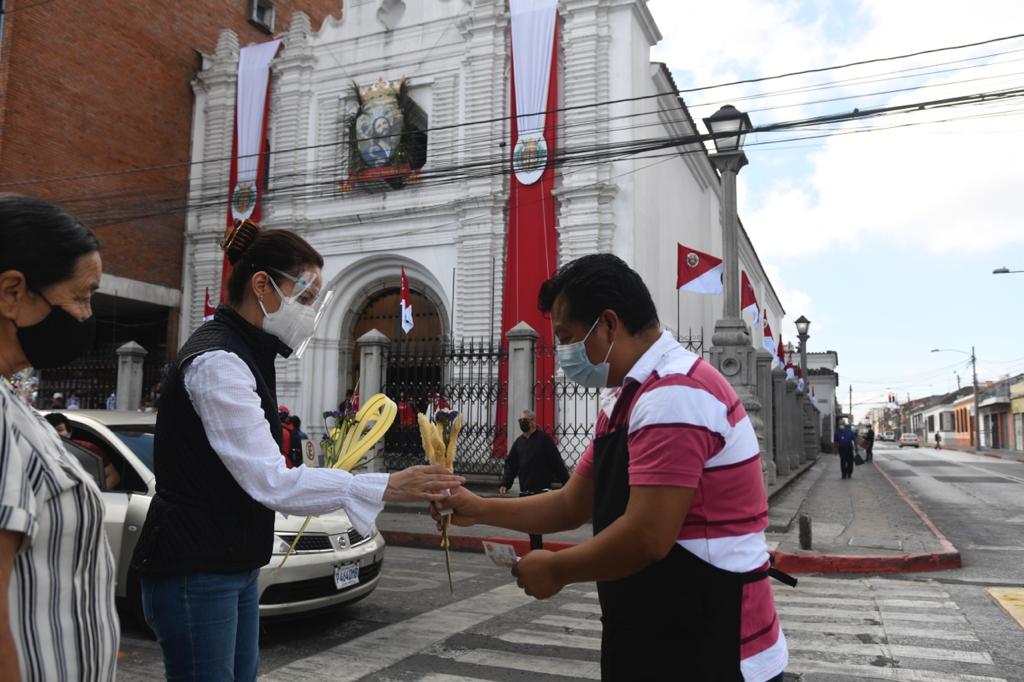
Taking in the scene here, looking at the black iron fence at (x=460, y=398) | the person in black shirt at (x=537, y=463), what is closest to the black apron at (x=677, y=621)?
the person in black shirt at (x=537, y=463)

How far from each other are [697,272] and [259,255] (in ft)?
Answer: 43.7

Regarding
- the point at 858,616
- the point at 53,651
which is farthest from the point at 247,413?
the point at 858,616

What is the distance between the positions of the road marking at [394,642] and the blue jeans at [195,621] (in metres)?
2.70

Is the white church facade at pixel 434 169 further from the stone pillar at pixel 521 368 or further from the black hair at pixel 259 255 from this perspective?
the black hair at pixel 259 255

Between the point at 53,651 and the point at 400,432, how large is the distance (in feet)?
48.7

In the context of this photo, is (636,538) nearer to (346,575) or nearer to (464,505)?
(464,505)

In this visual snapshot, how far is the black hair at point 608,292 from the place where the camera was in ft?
Answer: 6.85

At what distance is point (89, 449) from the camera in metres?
5.68

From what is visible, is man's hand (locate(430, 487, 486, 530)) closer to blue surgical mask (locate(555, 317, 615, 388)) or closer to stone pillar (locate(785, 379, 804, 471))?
blue surgical mask (locate(555, 317, 615, 388))

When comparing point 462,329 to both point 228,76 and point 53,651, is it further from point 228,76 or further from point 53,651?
point 53,651

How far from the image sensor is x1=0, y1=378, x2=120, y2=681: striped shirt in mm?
1344

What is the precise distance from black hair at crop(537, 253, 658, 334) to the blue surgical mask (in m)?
0.05

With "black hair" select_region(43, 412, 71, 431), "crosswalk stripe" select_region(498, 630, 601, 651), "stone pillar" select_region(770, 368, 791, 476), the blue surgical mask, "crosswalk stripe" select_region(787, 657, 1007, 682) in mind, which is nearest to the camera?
the blue surgical mask

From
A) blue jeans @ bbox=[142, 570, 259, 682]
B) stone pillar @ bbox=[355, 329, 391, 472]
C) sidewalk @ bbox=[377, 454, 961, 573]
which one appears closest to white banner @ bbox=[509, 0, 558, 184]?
stone pillar @ bbox=[355, 329, 391, 472]
